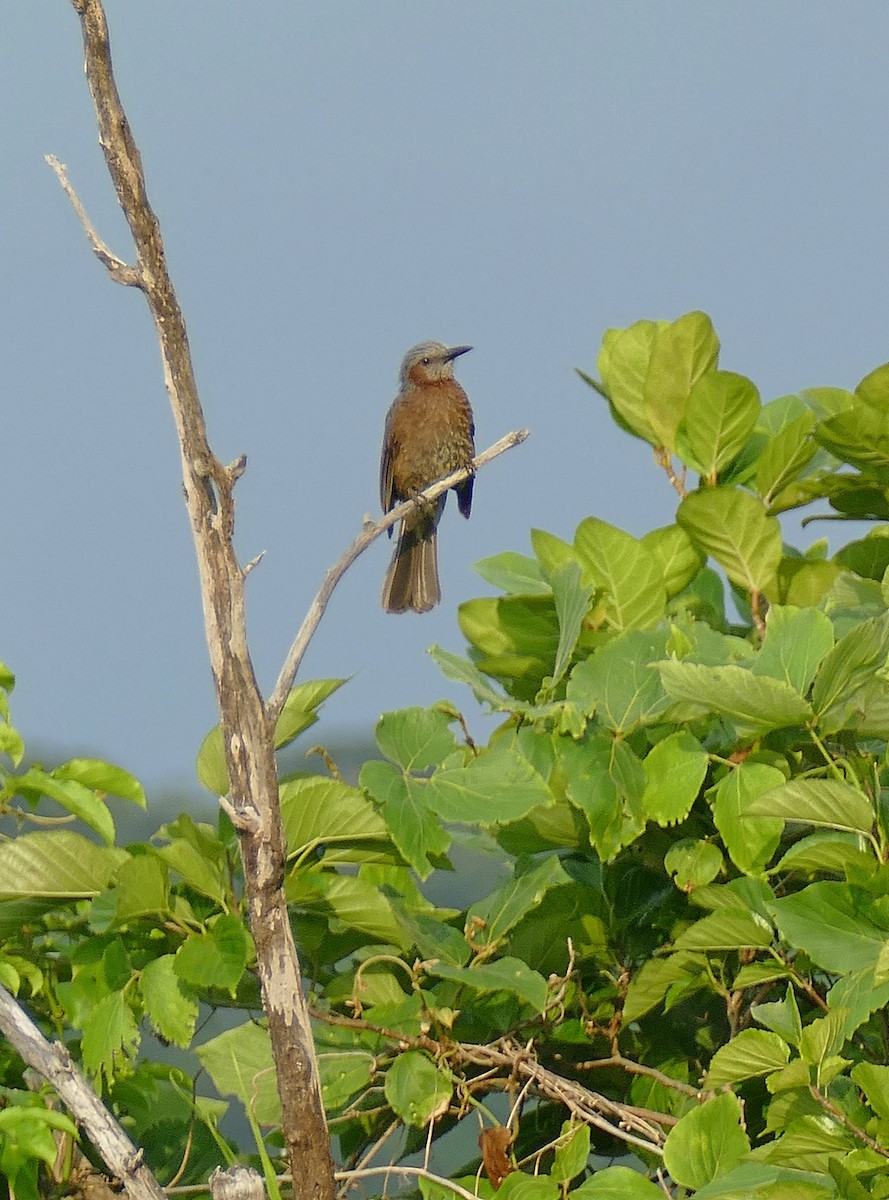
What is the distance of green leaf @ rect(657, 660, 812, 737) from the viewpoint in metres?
2.06

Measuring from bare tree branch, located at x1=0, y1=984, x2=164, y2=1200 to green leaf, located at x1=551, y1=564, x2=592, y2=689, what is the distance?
1038mm

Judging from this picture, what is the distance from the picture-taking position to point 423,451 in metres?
6.16

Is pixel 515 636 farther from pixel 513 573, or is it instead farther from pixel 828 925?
pixel 828 925

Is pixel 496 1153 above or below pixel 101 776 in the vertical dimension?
below

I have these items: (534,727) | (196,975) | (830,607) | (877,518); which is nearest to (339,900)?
(196,975)

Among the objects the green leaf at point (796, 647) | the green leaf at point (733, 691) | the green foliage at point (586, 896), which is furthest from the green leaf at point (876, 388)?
the green leaf at point (733, 691)

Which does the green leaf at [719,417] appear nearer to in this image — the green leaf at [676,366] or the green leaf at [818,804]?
the green leaf at [676,366]

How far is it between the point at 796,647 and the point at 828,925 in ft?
1.45

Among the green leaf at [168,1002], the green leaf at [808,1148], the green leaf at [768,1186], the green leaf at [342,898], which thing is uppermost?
the green leaf at [342,898]

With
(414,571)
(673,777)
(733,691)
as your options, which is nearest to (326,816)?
(673,777)

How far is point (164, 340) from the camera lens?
207cm

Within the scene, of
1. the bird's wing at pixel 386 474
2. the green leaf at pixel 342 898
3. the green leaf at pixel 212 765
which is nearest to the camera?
the green leaf at pixel 342 898

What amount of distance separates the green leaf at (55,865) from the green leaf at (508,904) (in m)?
0.63

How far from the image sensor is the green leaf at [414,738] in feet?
7.51
